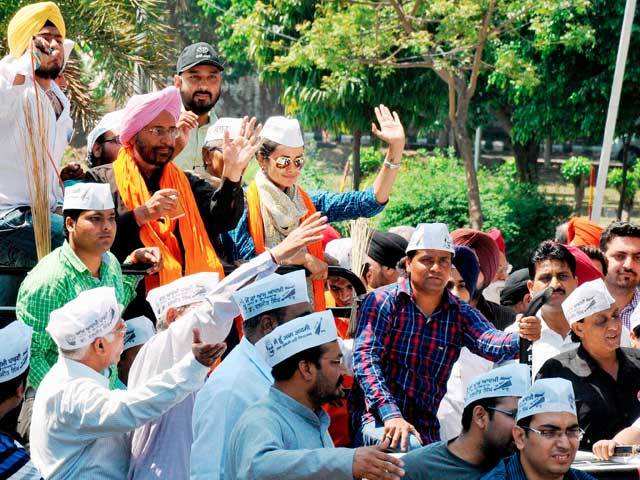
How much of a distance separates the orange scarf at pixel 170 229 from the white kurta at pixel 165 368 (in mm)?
996

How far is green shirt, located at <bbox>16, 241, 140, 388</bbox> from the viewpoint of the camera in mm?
5395

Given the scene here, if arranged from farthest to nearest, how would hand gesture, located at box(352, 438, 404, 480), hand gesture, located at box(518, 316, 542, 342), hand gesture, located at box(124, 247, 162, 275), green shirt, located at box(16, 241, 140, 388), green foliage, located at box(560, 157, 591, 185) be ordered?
green foliage, located at box(560, 157, 591, 185) → hand gesture, located at box(124, 247, 162, 275) → hand gesture, located at box(518, 316, 542, 342) → green shirt, located at box(16, 241, 140, 388) → hand gesture, located at box(352, 438, 404, 480)

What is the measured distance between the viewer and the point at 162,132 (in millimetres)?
6328

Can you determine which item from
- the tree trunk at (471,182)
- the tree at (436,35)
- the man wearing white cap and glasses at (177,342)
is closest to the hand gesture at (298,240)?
the man wearing white cap and glasses at (177,342)

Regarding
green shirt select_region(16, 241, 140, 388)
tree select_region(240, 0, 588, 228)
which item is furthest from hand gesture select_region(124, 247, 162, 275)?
tree select_region(240, 0, 588, 228)

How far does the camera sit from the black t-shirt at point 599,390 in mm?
5641

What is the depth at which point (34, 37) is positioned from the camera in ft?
21.2

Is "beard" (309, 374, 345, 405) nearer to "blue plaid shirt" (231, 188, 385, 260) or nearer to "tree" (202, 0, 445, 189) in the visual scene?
"blue plaid shirt" (231, 188, 385, 260)

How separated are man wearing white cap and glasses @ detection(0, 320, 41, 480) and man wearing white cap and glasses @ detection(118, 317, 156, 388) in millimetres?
791

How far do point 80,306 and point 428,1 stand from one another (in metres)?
14.8

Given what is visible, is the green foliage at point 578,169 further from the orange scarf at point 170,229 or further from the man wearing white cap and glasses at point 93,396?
the man wearing white cap and glasses at point 93,396

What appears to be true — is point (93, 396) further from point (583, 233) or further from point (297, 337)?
point (583, 233)

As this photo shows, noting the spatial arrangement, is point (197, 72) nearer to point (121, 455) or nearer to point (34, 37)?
point (34, 37)

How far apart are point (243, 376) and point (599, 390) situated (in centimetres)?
186
